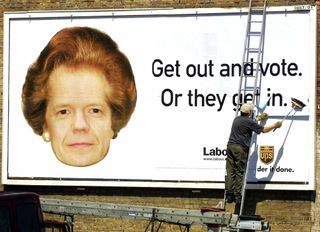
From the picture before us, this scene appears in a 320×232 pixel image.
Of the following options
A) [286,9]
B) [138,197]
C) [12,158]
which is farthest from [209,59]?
[12,158]

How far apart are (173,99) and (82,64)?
216cm

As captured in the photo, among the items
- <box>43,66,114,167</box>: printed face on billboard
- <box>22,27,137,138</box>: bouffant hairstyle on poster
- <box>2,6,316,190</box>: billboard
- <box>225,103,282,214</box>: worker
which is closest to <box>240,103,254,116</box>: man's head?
<box>225,103,282,214</box>: worker

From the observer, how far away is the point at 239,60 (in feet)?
57.3

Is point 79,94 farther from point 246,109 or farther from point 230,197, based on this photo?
point 230,197

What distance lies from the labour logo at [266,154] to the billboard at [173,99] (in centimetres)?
2

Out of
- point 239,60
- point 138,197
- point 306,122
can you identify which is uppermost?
point 239,60

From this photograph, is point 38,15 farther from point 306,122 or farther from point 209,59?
point 306,122

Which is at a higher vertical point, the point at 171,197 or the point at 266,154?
the point at 266,154

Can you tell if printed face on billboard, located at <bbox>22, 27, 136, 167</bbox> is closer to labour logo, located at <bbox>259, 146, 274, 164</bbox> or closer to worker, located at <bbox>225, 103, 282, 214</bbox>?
labour logo, located at <bbox>259, 146, 274, 164</bbox>

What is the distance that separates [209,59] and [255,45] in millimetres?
993

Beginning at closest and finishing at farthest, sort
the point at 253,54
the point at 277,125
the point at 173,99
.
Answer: the point at 277,125 → the point at 253,54 → the point at 173,99

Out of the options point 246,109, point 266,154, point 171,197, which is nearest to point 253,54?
point 266,154

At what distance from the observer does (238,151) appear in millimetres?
15328

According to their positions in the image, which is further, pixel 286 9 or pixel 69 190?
pixel 69 190
